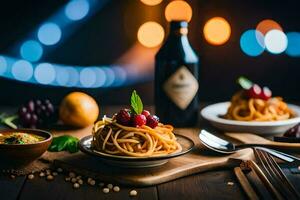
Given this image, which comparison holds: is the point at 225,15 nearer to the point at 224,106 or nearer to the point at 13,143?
the point at 224,106

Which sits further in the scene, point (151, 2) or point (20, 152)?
point (151, 2)

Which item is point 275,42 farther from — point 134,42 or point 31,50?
point 31,50

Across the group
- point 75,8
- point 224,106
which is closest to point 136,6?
point 75,8

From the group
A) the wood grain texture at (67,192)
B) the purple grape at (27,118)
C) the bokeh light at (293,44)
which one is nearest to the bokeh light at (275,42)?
the bokeh light at (293,44)

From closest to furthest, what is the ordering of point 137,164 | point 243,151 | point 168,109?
point 137,164 → point 243,151 → point 168,109

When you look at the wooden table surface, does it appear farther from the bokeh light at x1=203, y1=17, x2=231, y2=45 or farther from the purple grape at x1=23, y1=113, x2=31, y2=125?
the bokeh light at x1=203, y1=17, x2=231, y2=45

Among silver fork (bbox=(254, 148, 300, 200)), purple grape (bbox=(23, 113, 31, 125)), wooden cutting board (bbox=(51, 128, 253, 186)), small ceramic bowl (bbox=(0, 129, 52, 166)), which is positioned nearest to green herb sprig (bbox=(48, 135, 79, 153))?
wooden cutting board (bbox=(51, 128, 253, 186))

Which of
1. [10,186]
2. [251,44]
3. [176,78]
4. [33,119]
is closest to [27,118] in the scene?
[33,119]
